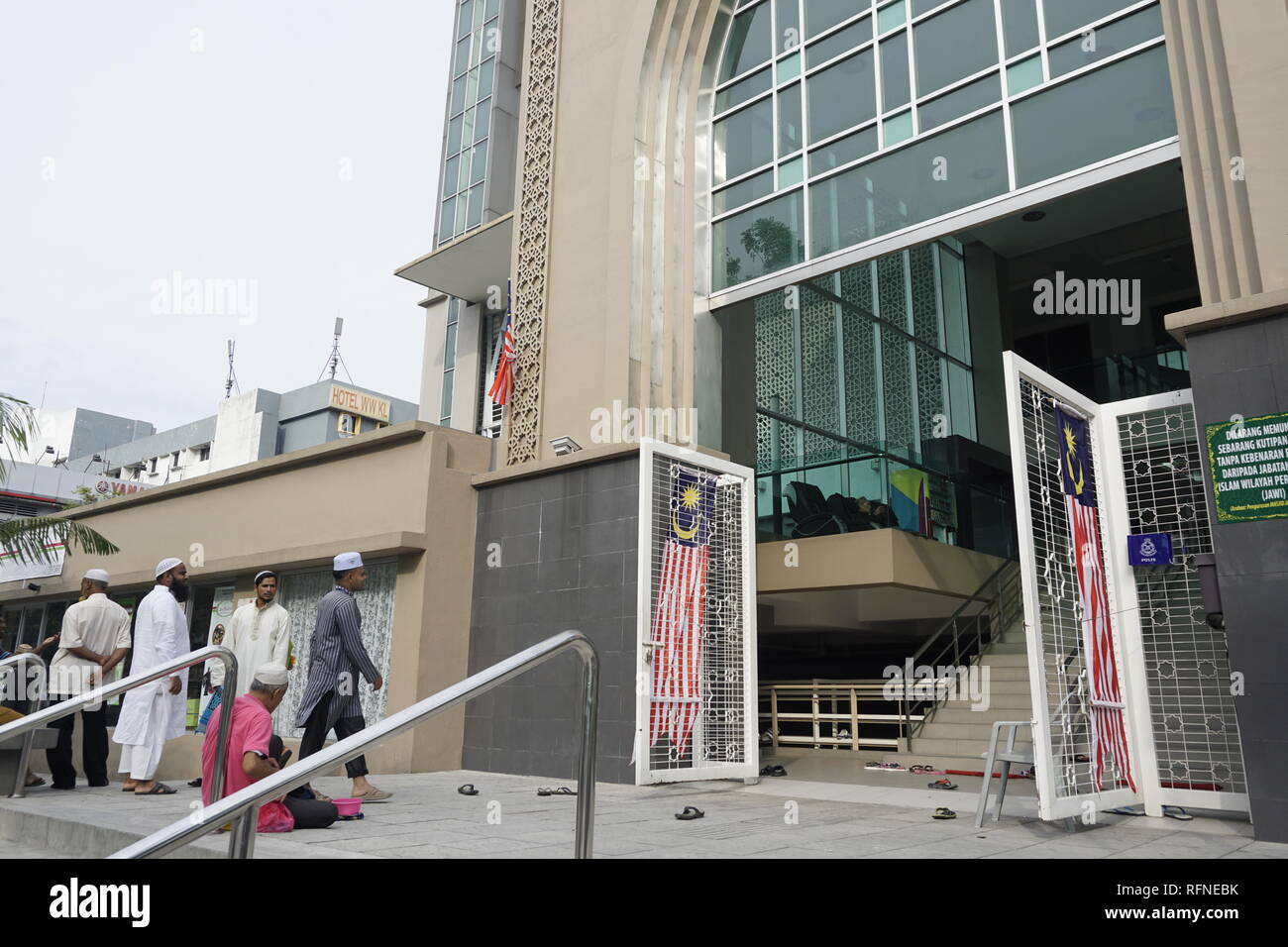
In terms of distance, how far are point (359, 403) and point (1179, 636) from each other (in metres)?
42.4

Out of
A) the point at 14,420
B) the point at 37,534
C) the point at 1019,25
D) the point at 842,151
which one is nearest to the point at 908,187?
the point at 842,151

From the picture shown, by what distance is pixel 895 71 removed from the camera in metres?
8.97

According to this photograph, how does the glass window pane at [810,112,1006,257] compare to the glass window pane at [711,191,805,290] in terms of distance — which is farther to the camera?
the glass window pane at [711,191,805,290]

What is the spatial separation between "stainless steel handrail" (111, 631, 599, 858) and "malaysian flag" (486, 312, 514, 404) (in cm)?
737

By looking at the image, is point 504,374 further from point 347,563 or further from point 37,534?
point 37,534

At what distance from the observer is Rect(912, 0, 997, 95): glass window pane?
27.3ft

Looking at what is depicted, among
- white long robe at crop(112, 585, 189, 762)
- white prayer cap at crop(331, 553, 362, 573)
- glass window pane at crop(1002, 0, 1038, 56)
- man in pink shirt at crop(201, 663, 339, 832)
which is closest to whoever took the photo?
man in pink shirt at crop(201, 663, 339, 832)

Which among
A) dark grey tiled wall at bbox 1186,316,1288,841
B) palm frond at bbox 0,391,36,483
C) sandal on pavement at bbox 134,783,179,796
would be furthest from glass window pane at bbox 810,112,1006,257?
palm frond at bbox 0,391,36,483

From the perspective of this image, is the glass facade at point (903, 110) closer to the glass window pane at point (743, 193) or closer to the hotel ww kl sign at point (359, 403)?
the glass window pane at point (743, 193)

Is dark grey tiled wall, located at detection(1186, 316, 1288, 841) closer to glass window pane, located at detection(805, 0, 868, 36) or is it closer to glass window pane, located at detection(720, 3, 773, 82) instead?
glass window pane, located at detection(805, 0, 868, 36)

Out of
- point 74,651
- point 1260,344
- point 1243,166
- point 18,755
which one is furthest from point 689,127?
point 18,755

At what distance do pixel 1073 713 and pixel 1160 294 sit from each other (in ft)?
42.6

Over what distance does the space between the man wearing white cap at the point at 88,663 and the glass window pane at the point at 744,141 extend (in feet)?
24.0
